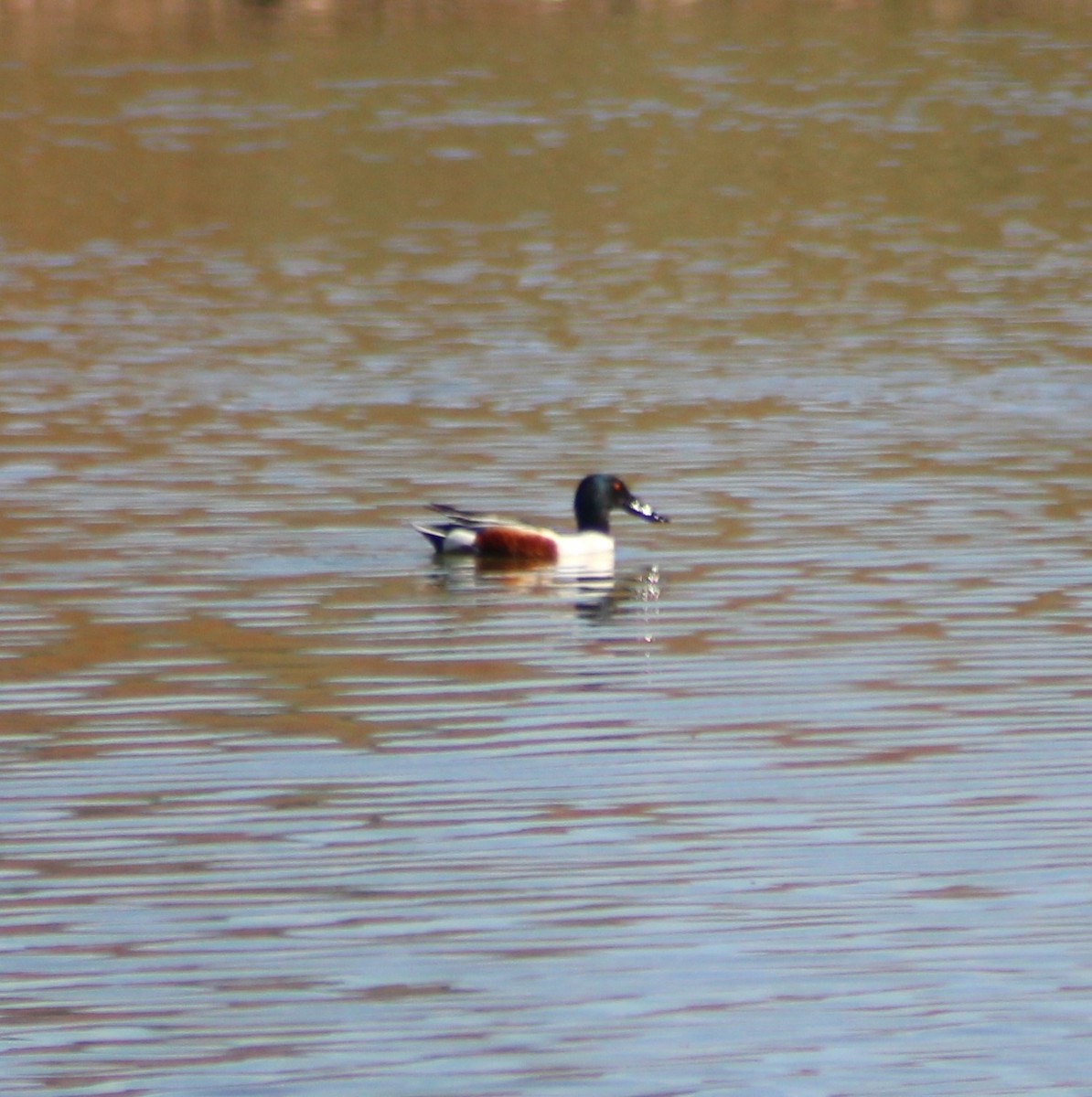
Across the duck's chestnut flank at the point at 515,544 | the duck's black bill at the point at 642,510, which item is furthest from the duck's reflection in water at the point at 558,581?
the duck's black bill at the point at 642,510

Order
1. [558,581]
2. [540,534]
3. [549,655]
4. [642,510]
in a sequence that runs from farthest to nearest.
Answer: [642,510] → [540,534] → [558,581] → [549,655]

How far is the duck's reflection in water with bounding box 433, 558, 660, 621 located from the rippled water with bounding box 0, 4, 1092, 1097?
6 centimetres

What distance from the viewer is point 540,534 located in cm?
1675

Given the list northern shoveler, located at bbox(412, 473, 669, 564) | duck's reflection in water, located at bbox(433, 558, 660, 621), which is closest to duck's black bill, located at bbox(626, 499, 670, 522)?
northern shoveler, located at bbox(412, 473, 669, 564)

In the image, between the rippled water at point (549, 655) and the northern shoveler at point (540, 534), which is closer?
the rippled water at point (549, 655)

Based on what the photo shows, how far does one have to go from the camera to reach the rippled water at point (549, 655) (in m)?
8.48

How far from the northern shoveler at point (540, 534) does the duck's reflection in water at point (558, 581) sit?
0.08 metres

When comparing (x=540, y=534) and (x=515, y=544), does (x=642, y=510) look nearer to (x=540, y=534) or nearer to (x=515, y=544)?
(x=540, y=534)

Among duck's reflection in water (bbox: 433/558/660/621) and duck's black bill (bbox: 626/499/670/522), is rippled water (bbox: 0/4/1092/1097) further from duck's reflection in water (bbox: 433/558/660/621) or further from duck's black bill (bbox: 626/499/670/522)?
duck's black bill (bbox: 626/499/670/522)

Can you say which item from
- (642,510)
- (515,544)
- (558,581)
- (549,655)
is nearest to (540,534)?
(515,544)

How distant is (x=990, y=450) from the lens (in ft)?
66.2

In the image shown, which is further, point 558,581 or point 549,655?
point 558,581

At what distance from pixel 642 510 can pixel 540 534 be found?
77 cm

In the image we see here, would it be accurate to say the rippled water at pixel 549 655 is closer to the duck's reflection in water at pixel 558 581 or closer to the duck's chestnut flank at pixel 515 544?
the duck's reflection in water at pixel 558 581
